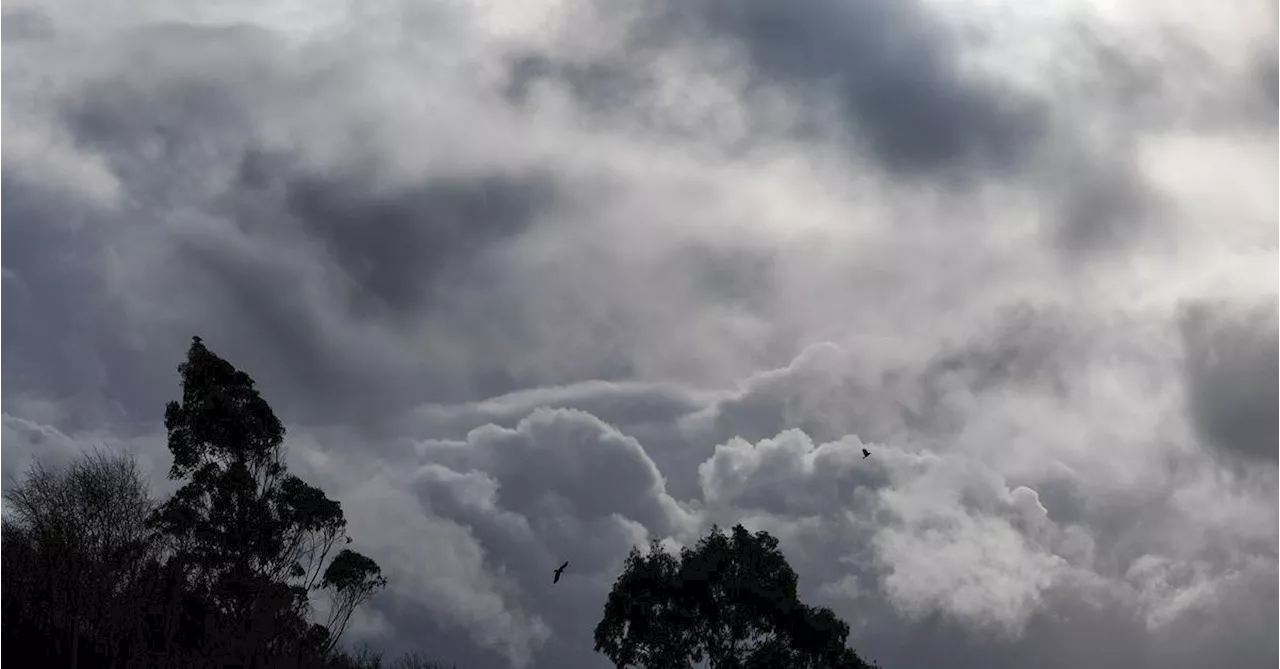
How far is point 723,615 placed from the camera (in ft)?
212

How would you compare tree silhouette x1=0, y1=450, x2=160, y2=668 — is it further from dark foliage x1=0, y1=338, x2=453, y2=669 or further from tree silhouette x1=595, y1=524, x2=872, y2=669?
tree silhouette x1=595, y1=524, x2=872, y2=669

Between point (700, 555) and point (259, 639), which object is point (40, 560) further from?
point (700, 555)

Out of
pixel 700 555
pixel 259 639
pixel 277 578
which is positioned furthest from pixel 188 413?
pixel 700 555

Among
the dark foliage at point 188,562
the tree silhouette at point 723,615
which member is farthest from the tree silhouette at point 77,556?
the tree silhouette at point 723,615

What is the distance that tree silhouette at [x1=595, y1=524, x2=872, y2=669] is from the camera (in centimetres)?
6406

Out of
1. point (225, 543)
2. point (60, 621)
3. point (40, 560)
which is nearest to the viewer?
point (60, 621)

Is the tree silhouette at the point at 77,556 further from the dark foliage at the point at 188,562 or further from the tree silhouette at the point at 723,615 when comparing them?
the tree silhouette at the point at 723,615

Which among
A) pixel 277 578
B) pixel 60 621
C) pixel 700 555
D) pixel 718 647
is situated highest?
pixel 700 555

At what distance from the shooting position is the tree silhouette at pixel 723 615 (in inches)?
2522

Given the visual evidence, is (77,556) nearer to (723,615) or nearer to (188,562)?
(188,562)

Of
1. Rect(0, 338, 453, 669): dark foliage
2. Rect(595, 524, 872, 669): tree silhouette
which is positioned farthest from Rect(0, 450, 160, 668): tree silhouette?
Rect(595, 524, 872, 669): tree silhouette

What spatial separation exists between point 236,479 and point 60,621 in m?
11.9

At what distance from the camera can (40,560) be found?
59812 millimetres

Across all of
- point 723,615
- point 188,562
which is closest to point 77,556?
point 188,562
